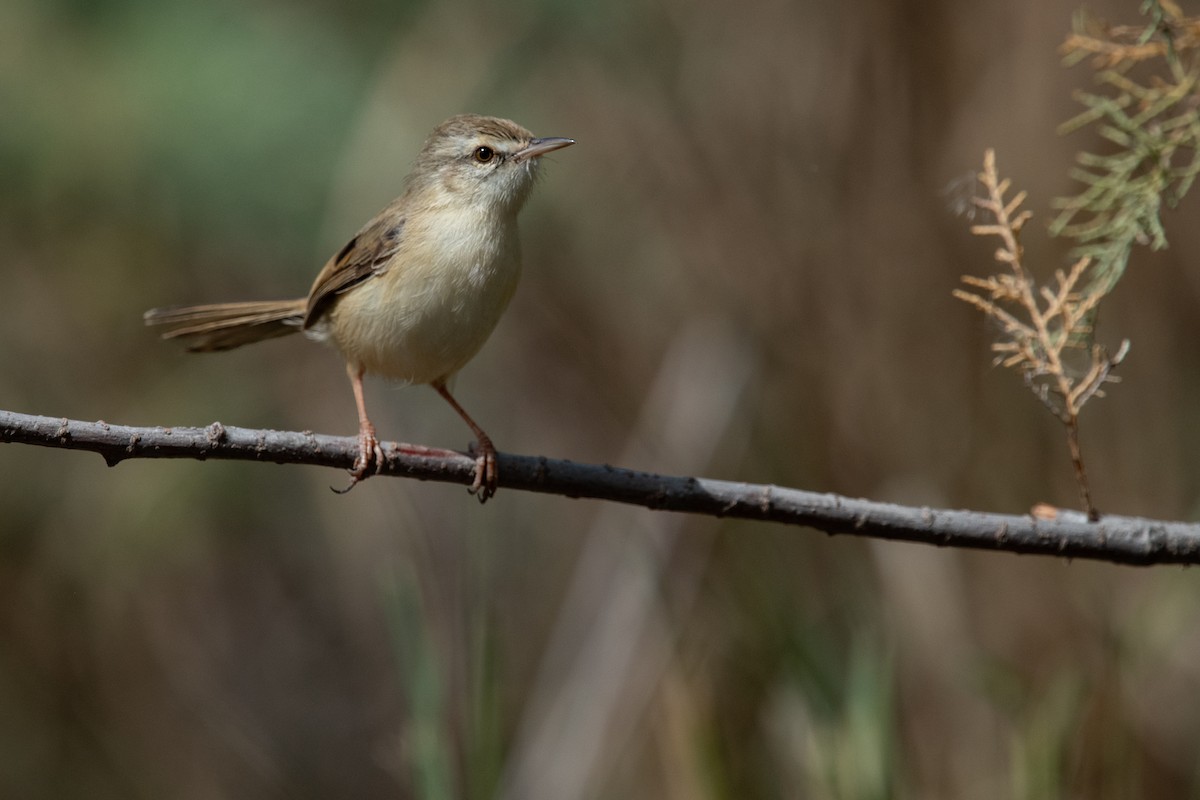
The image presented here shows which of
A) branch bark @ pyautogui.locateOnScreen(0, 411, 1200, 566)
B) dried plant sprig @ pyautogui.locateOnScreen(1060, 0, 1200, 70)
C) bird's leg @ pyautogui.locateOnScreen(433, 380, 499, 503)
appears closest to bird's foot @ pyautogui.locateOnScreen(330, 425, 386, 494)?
branch bark @ pyautogui.locateOnScreen(0, 411, 1200, 566)

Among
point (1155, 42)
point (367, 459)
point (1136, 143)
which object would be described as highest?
point (1155, 42)

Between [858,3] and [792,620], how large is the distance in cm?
251

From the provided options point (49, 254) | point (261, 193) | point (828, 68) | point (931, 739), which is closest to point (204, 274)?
point (49, 254)

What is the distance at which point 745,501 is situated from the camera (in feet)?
7.22

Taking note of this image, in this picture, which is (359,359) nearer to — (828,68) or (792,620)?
(792,620)

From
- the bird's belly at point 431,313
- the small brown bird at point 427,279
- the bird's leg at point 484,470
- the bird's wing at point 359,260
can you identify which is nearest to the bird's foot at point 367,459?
the bird's leg at point 484,470

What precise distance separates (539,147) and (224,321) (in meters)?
1.23

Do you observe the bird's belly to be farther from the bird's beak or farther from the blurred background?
the blurred background

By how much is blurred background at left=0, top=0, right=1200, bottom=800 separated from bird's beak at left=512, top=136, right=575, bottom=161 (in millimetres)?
199

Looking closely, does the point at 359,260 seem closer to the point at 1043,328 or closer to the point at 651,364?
the point at 651,364

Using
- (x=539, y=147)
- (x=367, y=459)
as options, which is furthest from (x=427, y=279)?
(x=367, y=459)

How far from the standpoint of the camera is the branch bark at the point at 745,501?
191cm

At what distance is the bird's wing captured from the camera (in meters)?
3.52

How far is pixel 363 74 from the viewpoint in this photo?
12.8 ft
